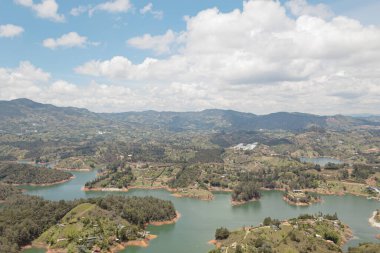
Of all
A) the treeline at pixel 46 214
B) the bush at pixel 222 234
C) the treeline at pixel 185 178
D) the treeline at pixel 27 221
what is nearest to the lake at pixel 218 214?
the bush at pixel 222 234

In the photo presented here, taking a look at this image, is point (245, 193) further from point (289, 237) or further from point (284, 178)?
point (289, 237)

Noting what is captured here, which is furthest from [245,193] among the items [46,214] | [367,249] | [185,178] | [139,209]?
[46,214]

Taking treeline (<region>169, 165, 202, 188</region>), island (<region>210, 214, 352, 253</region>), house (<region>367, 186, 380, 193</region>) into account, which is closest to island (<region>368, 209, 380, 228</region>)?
island (<region>210, 214, 352, 253</region>)


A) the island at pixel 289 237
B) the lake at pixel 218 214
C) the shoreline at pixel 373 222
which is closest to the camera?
the island at pixel 289 237

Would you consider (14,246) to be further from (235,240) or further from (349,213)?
(349,213)

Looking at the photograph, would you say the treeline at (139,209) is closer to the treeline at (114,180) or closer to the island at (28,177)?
the treeline at (114,180)
